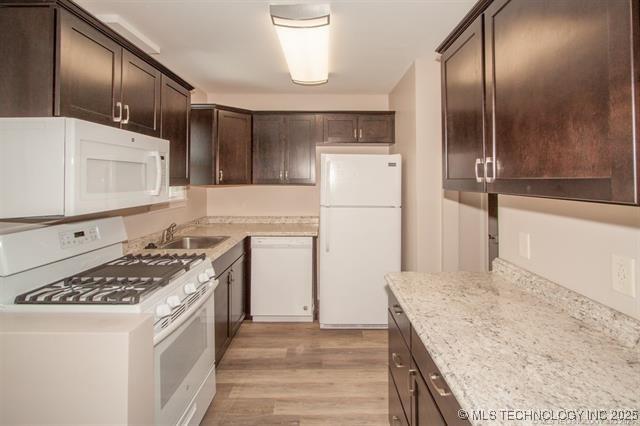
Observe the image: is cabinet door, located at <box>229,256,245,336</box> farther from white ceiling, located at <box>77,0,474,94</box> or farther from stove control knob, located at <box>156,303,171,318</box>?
white ceiling, located at <box>77,0,474,94</box>

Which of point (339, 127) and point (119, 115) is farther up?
point (339, 127)

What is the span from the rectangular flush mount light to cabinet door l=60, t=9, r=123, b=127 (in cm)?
93

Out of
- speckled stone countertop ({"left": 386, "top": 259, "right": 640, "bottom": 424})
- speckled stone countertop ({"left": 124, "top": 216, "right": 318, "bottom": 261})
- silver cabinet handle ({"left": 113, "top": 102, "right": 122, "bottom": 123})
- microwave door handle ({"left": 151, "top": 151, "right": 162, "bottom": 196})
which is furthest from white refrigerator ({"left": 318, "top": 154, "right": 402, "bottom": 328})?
silver cabinet handle ({"left": 113, "top": 102, "right": 122, "bottom": 123})

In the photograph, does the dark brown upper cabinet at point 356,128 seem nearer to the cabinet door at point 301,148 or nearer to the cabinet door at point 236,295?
the cabinet door at point 301,148

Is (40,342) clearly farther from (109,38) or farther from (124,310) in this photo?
(109,38)

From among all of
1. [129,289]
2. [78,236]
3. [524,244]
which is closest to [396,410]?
[524,244]

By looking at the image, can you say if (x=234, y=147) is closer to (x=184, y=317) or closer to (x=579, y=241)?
(x=184, y=317)

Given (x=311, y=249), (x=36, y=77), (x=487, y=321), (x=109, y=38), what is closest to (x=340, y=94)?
(x=311, y=249)

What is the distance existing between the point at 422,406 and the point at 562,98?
1073 mm

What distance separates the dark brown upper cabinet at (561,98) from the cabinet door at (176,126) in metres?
1.99

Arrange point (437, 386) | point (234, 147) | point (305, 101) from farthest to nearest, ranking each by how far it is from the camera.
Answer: point (305, 101), point (234, 147), point (437, 386)

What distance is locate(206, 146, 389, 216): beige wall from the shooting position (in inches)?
169

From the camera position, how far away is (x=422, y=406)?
49.7 inches

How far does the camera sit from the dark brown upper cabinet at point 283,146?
3979 millimetres
